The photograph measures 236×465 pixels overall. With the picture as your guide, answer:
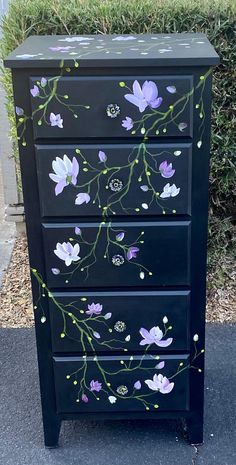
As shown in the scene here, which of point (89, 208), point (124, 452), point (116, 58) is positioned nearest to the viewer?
point (116, 58)

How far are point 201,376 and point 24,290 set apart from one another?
5.64 ft

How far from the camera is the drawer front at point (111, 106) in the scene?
1947 millimetres

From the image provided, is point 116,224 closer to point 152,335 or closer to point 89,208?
point 89,208

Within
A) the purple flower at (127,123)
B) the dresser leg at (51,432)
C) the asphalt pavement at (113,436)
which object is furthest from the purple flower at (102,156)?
the asphalt pavement at (113,436)

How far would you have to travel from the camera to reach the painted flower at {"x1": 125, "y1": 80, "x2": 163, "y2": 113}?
1.94m

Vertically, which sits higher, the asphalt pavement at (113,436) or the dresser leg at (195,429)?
the dresser leg at (195,429)

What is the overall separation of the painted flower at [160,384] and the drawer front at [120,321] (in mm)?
117

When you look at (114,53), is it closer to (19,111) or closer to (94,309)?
(19,111)

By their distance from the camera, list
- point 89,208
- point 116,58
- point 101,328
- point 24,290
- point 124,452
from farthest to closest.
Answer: point 24,290 → point 124,452 → point 101,328 → point 89,208 → point 116,58

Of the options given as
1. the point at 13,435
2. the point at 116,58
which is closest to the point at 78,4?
the point at 116,58

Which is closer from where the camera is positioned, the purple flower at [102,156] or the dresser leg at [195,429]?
the purple flower at [102,156]

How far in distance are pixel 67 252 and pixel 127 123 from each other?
1.62 ft

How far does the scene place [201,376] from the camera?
2.35 meters

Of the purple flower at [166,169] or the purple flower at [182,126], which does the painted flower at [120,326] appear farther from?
the purple flower at [182,126]
